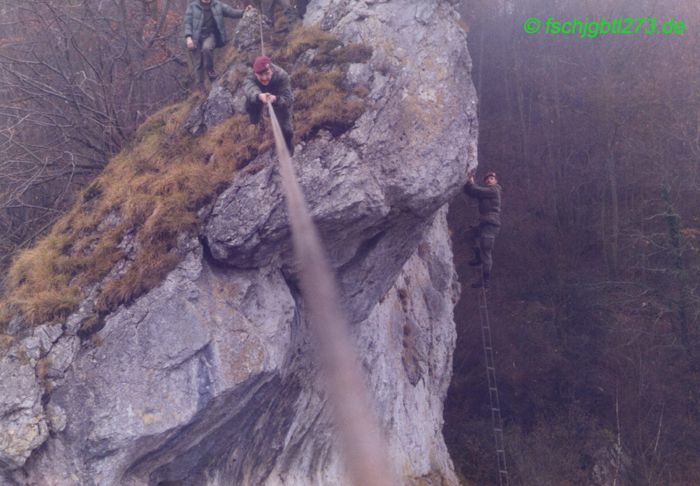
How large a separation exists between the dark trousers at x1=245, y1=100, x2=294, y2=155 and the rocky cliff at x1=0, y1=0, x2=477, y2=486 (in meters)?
0.25

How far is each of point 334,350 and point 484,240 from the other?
454 cm

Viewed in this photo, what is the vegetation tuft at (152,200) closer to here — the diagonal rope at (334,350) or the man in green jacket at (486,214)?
the diagonal rope at (334,350)

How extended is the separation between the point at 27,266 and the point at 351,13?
5.41 m

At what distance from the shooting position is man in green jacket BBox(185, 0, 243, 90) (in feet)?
30.1

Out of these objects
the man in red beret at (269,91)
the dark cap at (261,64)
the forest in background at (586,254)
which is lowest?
the forest in background at (586,254)

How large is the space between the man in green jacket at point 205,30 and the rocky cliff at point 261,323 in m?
0.38

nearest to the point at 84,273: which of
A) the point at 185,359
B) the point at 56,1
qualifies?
the point at 185,359

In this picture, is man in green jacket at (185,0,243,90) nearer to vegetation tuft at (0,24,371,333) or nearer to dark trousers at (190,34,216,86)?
dark trousers at (190,34,216,86)

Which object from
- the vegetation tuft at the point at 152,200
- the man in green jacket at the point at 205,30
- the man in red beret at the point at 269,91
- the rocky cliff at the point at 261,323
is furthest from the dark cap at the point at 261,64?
the man in green jacket at the point at 205,30

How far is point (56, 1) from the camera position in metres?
11.4

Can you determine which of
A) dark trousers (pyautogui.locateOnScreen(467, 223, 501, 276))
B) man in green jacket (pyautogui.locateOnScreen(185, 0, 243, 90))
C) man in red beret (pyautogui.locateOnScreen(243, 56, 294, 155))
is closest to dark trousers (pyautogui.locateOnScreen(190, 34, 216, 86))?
man in green jacket (pyautogui.locateOnScreen(185, 0, 243, 90))

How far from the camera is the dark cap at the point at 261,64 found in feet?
21.8

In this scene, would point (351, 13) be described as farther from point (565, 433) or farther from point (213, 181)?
point (565, 433)

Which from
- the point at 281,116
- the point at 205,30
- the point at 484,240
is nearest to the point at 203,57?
the point at 205,30
